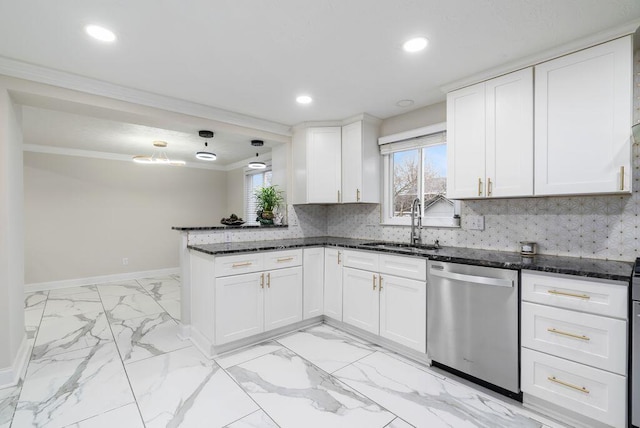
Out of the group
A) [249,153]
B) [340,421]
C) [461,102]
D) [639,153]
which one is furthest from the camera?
[249,153]

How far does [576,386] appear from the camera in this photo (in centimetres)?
176

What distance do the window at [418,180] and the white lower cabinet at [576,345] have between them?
125cm

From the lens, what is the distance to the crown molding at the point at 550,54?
1822mm

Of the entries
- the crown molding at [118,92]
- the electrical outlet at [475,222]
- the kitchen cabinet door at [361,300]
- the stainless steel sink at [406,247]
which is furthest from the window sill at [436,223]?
the crown molding at [118,92]

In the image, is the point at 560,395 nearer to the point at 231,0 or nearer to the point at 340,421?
the point at 340,421

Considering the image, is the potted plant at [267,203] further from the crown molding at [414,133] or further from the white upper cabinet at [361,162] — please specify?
the crown molding at [414,133]

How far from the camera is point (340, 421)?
1817 millimetres

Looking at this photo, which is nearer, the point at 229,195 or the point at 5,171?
the point at 5,171

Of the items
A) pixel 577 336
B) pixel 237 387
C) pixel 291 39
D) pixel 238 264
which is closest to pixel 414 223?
pixel 577 336

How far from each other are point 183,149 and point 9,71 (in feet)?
9.99

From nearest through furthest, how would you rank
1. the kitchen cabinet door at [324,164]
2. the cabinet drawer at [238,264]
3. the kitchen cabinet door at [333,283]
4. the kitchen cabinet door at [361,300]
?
the cabinet drawer at [238,264] < the kitchen cabinet door at [361,300] < the kitchen cabinet door at [333,283] < the kitchen cabinet door at [324,164]

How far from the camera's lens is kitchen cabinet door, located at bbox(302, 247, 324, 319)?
326 centimetres

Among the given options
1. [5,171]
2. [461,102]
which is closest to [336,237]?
[461,102]

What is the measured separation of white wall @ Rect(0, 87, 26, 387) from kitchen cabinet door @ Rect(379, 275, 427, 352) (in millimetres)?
2952
